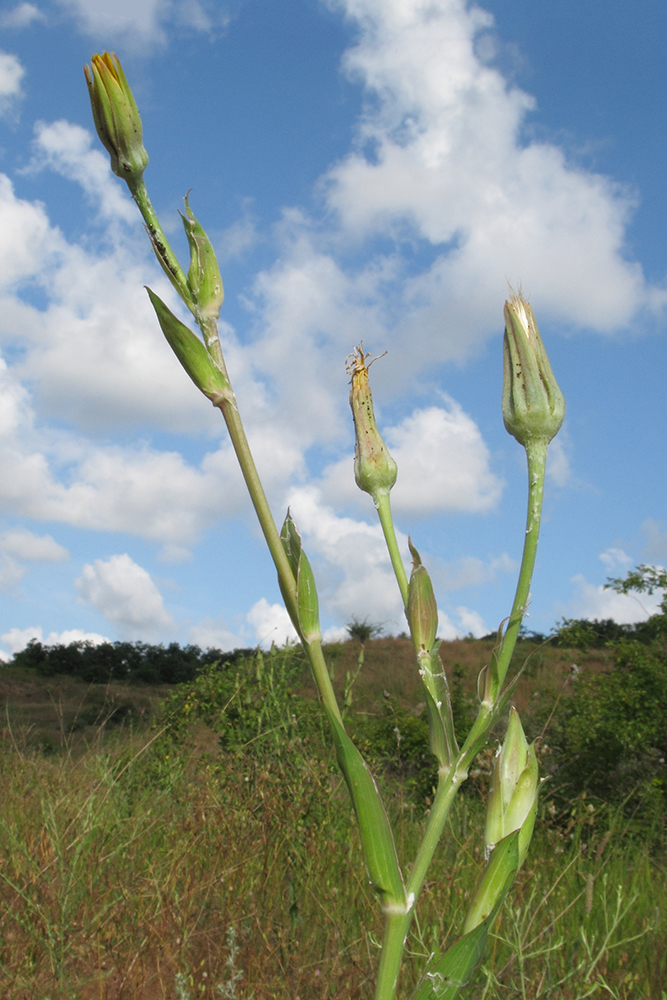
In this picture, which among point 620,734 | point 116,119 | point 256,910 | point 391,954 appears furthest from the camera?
point 620,734

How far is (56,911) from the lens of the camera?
284cm

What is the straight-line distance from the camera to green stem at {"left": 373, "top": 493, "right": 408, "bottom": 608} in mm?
1142

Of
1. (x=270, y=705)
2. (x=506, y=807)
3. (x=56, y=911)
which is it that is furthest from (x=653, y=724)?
(x=506, y=807)

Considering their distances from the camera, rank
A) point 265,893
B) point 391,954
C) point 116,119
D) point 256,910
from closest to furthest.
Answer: point 391,954
point 116,119
point 256,910
point 265,893

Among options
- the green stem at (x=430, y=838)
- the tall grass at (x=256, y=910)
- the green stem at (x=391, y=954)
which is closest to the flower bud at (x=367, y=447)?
the green stem at (x=430, y=838)

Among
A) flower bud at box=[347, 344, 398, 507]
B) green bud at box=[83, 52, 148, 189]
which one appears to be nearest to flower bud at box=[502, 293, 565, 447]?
flower bud at box=[347, 344, 398, 507]

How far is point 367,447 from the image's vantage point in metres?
1.38

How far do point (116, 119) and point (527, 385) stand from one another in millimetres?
841

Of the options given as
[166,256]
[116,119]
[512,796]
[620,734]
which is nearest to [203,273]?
[166,256]

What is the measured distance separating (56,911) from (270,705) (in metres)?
2.08

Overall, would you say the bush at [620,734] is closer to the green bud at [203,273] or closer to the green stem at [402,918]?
the green stem at [402,918]

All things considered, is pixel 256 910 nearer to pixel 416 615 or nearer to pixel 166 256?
pixel 416 615

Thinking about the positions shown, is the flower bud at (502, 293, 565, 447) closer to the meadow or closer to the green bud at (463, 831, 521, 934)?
the meadow

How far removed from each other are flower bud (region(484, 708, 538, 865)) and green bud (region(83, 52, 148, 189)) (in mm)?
1099
